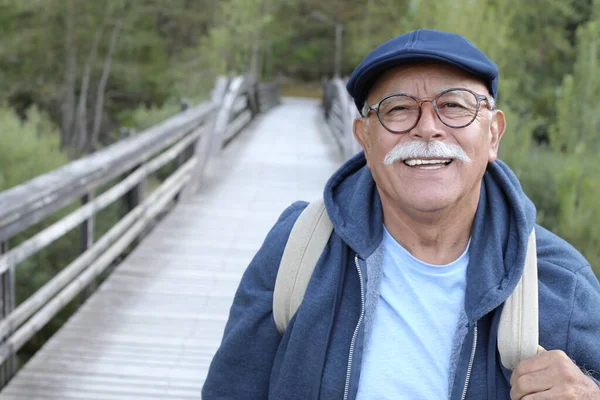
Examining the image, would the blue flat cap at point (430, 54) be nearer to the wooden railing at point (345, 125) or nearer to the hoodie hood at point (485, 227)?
the hoodie hood at point (485, 227)

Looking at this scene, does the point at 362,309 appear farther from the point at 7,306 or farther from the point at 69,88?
the point at 69,88

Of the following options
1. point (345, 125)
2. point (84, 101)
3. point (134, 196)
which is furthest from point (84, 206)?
point (84, 101)

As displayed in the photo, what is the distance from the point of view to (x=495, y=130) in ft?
6.46

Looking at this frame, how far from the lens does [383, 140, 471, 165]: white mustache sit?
71.7 inches

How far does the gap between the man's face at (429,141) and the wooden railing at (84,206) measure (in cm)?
179

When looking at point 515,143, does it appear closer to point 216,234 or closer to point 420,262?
point 216,234

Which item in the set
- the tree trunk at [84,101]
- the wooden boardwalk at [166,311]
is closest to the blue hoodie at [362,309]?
the wooden boardwalk at [166,311]

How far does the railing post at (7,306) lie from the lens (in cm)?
350

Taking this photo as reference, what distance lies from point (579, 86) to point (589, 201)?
5499mm

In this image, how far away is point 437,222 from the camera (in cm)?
192

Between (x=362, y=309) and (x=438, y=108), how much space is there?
1.47 ft

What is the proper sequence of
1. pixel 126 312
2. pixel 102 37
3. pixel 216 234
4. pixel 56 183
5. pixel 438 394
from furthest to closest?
pixel 102 37 → pixel 216 234 → pixel 126 312 → pixel 56 183 → pixel 438 394

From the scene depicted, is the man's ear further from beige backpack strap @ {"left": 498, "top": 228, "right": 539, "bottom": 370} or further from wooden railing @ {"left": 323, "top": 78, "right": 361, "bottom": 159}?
wooden railing @ {"left": 323, "top": 78, "right": 361, "bottom": 159}

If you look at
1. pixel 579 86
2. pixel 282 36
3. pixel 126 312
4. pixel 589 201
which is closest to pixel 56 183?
pixel 126 312
